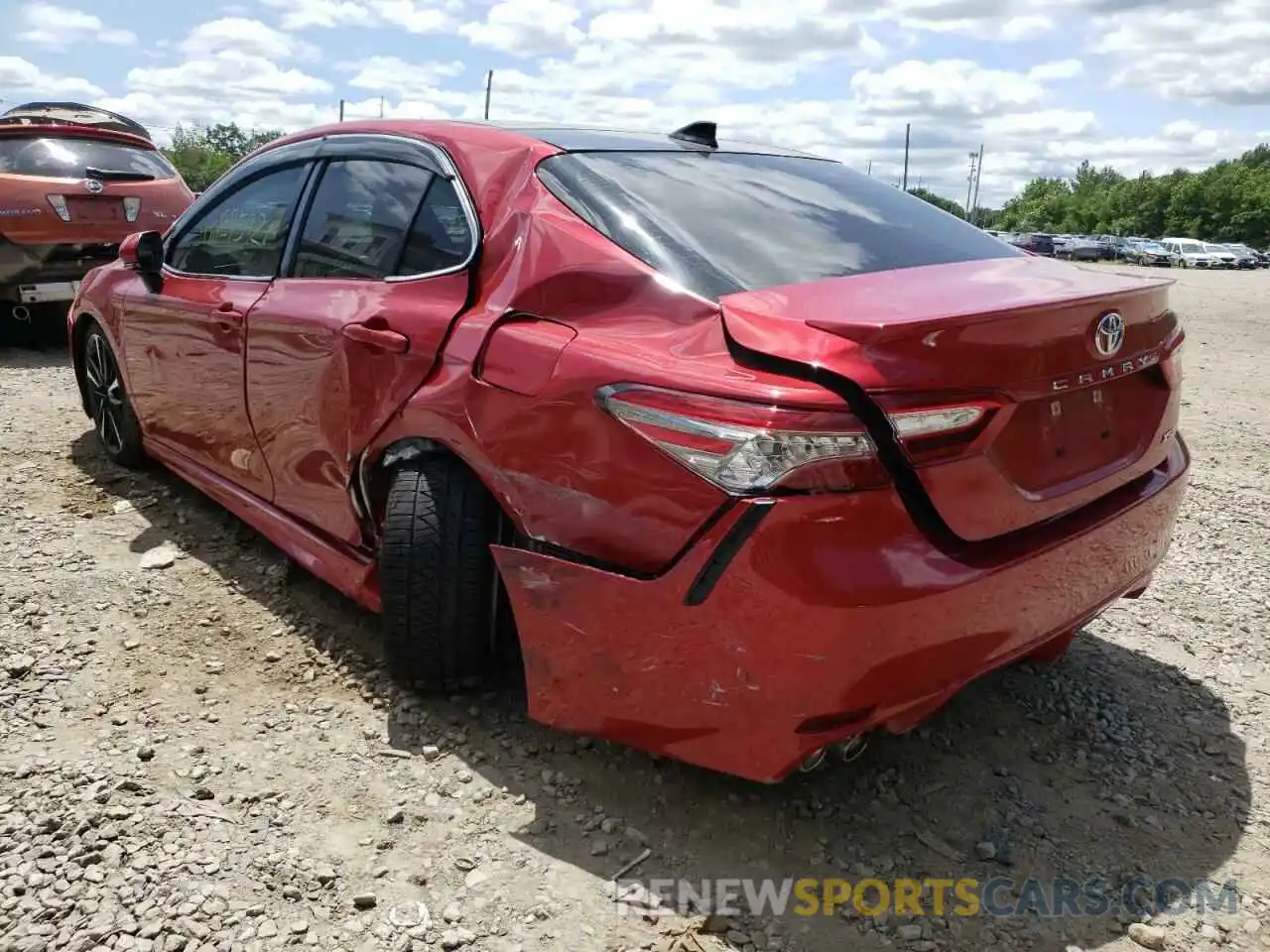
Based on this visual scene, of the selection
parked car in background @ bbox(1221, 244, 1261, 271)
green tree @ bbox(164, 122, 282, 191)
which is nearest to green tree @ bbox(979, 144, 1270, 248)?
parked car in background @ bbox(1221, 244, 1261, 271)

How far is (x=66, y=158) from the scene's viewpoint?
7.48 meters

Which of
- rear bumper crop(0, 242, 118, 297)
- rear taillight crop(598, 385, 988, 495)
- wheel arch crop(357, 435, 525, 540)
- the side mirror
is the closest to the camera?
rear taillight crop(598, 385, 988, 495)

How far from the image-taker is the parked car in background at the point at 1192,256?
44.1 metres

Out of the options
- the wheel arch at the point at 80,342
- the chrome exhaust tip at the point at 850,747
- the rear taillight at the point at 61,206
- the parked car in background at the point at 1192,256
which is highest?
the parked car in background at the point at 1192,256

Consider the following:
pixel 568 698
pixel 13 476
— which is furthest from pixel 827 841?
pixel 13 476

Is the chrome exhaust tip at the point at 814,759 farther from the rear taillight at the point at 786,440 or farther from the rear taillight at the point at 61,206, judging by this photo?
the rear taillight at the point at 61,206

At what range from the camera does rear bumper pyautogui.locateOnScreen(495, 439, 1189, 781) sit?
6.26ft

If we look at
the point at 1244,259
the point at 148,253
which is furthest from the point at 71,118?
the point at 1244,259

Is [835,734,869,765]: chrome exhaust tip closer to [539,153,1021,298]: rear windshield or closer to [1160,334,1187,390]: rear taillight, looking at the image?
[539,153,1021,298]: rear windshield

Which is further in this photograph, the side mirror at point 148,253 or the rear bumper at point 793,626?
the side mirror at point 148,253

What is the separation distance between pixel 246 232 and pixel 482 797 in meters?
2.23

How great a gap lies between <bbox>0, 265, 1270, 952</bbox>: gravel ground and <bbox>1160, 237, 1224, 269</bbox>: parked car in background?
4724 cm

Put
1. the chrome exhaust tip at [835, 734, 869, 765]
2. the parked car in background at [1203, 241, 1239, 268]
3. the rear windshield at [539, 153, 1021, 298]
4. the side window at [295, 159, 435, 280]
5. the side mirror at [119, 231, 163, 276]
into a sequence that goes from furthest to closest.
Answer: the parked car in background at [1203, 241, 1239, 268] → the side mirror at [119, 231, 163, 276] → the side window at [295, 159, 435, 280] → the rear windshield at [539, 153, 1021, 298] → the chrome exhaust tip at [835, 734, 869, 765]

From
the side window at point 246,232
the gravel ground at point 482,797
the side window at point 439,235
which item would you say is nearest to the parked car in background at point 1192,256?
the gravel ground at point 482,797
